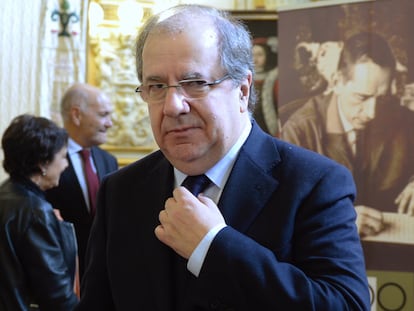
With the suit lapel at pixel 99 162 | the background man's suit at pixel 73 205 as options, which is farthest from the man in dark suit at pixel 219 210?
the suit lapel at pixel 99 162

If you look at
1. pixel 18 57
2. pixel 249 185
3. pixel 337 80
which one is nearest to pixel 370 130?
pixel 337 80

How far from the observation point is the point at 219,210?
1417 millimetres

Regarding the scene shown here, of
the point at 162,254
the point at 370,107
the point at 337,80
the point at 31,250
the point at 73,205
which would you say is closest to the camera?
the point at 162,254

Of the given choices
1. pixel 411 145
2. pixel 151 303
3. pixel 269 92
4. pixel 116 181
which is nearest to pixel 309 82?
pixel 411 145

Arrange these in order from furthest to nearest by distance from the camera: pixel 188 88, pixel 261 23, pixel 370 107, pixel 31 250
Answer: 1. pixel 261 23
2. pixel 370 107
3. pixel 31 250
4. pixel 188 88

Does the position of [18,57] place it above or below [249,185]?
above

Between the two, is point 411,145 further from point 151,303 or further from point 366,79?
point 151,303

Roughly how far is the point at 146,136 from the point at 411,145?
4.33 metres

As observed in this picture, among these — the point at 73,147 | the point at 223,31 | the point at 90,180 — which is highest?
the point at 223,31

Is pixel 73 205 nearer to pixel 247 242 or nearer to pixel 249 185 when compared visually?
pixel 249 185

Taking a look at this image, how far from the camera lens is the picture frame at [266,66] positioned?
5008 millimetres

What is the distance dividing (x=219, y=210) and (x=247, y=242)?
17 centimetres

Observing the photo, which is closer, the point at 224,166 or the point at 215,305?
the point at 215,305

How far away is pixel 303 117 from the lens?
3.48m
